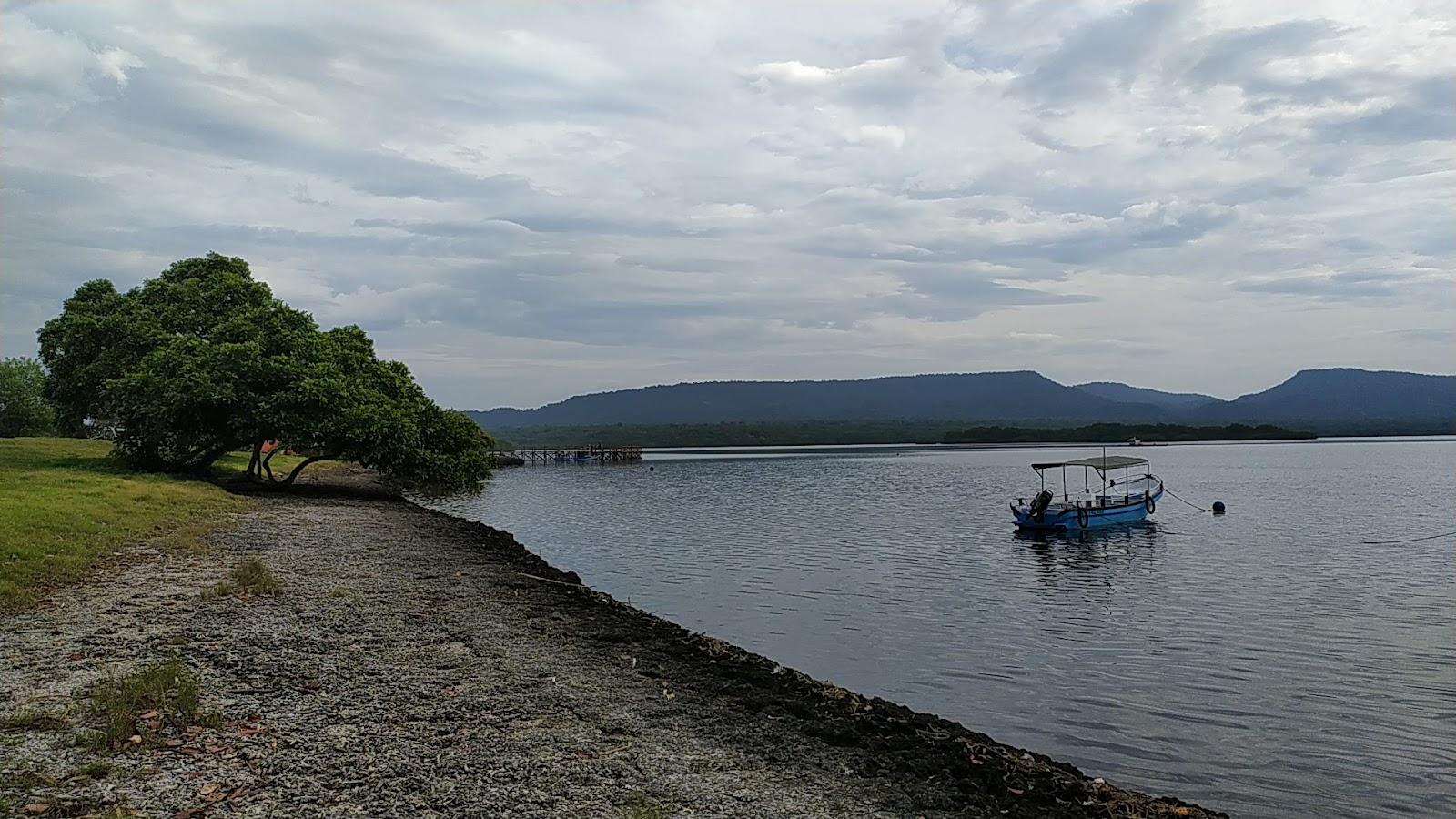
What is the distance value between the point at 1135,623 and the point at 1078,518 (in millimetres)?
21638

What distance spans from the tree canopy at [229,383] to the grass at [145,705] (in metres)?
31.5

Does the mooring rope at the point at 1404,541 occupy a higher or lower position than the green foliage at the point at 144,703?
lower

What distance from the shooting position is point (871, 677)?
16844 mm

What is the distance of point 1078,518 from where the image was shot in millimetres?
42406

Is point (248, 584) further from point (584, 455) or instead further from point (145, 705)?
point (584, 455)

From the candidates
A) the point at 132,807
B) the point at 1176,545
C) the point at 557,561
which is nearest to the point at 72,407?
the point at 557,561

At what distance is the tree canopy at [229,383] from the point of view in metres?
40.5

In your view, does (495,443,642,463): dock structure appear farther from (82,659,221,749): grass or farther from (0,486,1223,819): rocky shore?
(82,659,221,749): grass

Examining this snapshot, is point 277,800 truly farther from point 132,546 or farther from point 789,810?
point 132,546

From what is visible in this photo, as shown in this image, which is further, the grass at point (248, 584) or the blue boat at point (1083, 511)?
the blue boat at point (1083, 511)

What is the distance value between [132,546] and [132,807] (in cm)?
1782

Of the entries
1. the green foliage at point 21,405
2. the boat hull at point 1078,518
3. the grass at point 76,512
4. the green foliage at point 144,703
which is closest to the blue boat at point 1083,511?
the boat hull at point 1078,518

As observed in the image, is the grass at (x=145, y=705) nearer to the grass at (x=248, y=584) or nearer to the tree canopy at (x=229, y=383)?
the grass at (x=248, y=584)

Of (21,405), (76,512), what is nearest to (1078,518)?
(76,512)
